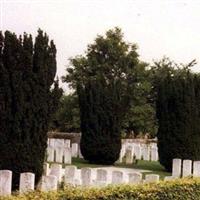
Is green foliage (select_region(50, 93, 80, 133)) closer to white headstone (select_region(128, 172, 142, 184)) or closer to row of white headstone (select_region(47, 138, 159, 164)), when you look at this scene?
row of white headstone (select_region(47, 138, 159, 164))

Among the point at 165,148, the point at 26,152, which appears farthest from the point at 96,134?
the point at 26,152

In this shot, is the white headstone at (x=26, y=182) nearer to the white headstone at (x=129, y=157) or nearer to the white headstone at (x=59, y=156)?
the white headstone at (x=59, y=156)

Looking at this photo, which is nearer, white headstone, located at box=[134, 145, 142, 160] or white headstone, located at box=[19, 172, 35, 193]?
white headstone, located at box=[19, 172, 35, 193]

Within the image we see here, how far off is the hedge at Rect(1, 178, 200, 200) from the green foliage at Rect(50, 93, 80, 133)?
2412 centimetres

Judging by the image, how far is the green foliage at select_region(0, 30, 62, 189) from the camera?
37.3 feet

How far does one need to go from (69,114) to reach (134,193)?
26.8 metres

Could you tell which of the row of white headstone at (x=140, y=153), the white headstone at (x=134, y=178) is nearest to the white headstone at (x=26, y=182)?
the white headstone at (x=134, y=178)

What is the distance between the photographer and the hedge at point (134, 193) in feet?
26.0

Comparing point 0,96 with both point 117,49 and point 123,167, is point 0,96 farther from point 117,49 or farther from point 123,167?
point 117,49

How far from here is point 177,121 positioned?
18750mm

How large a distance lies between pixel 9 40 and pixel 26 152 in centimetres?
219

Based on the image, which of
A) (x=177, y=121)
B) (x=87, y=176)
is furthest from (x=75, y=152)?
(x=87, y=176)

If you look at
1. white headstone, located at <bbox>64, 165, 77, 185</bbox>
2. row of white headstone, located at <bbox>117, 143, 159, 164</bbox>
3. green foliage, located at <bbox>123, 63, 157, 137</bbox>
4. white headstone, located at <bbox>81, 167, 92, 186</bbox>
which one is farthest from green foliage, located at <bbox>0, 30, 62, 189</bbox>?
green foliage, located at <bbox>123, 63, 157, 137</bbox>

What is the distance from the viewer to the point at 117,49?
35.2 m
